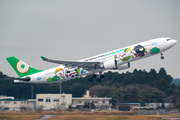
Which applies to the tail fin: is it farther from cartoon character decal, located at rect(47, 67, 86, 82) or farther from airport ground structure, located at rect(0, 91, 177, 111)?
airport ground structure, located at rect(0, 91, 177, 111)

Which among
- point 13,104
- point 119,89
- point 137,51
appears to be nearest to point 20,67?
point 137,51

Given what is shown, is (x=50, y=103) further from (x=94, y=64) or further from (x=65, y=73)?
(x=94, y=64)

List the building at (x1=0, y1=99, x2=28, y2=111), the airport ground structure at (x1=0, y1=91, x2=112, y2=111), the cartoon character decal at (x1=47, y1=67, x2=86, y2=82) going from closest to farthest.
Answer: the cartoon character decal at (x1=47, y1=67, x2=86, y2=82)
the airport ground structure at (x1=0, y1=91, x2=112, y2=111)
the building at (x1=0, y1=99, x2=28, y2=111)

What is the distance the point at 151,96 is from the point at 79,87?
31.4 metres

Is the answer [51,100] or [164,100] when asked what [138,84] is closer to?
[164,100]

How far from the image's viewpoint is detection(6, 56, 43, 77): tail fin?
171ft

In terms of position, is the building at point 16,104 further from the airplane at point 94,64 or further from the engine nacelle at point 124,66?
the engine nacelle at point 124,66

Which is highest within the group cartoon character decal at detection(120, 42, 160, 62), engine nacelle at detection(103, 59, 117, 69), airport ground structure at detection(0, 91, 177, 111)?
cartoon character decal at detection(120, 42, 160, 62)

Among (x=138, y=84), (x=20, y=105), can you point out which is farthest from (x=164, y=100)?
(x=20, y=105)

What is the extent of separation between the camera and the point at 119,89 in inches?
4245

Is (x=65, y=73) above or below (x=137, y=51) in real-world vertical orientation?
below

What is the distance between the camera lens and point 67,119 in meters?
46.3

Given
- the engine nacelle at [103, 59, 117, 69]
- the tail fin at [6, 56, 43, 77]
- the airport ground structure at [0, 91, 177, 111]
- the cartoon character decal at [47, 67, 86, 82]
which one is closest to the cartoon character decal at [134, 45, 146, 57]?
the engine nacelle at [103, 59, 117, 69]

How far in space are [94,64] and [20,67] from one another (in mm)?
15378
